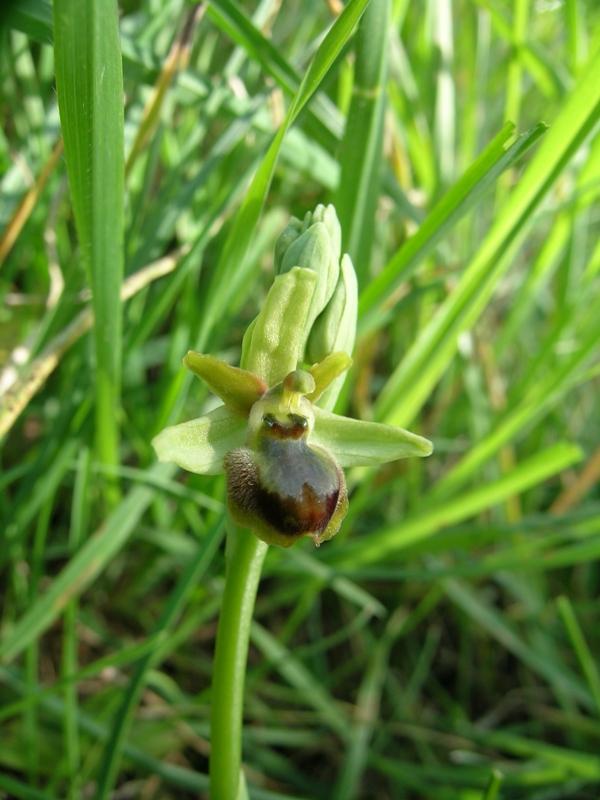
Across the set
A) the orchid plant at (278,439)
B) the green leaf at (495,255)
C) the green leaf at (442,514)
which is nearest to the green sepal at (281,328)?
the orchid plant at (278,439)

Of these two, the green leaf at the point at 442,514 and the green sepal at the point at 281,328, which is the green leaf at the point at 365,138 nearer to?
the green sepal at the point at 281,328

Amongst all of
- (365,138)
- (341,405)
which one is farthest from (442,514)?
(365,138)

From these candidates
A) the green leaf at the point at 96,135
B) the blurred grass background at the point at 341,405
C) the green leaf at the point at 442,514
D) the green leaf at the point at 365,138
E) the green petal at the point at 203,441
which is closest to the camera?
the green leaf at the point at 96,135

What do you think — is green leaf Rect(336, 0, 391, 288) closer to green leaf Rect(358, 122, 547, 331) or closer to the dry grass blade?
green leaf Rect(358, 122, 547, 331)

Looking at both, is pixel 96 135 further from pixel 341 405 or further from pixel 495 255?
pixel 495 255

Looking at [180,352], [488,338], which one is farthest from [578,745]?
[180,352]

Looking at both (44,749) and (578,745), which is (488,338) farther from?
(44,749)
